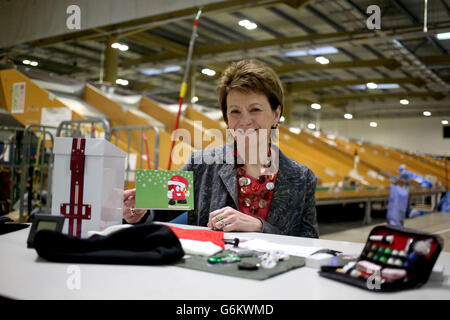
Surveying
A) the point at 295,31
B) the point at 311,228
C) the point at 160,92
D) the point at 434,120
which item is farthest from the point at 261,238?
the point at 160,92

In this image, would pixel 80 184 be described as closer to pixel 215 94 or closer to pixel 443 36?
pixel 215 94

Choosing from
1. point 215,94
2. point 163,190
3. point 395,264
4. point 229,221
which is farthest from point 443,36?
point 395,264

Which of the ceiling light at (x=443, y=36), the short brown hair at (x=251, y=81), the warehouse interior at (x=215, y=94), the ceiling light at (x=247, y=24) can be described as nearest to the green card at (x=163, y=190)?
the short brown hair at (x=251, y=81)

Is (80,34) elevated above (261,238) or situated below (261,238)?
above

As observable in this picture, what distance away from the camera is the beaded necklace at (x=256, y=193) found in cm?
146

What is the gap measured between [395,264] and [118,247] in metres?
0.52

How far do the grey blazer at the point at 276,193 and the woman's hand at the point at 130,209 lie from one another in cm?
32

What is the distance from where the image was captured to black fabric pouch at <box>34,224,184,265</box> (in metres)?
0.75

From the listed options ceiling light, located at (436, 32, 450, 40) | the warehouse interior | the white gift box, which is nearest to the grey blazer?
the warehouse interior

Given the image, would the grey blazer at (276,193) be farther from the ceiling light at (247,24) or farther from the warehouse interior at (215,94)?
the ceiling light at (247,24)

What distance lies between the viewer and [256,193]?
149cm

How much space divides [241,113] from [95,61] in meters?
8.64

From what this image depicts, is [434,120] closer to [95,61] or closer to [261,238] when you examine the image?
[261,238]

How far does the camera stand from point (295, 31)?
7754 mm
